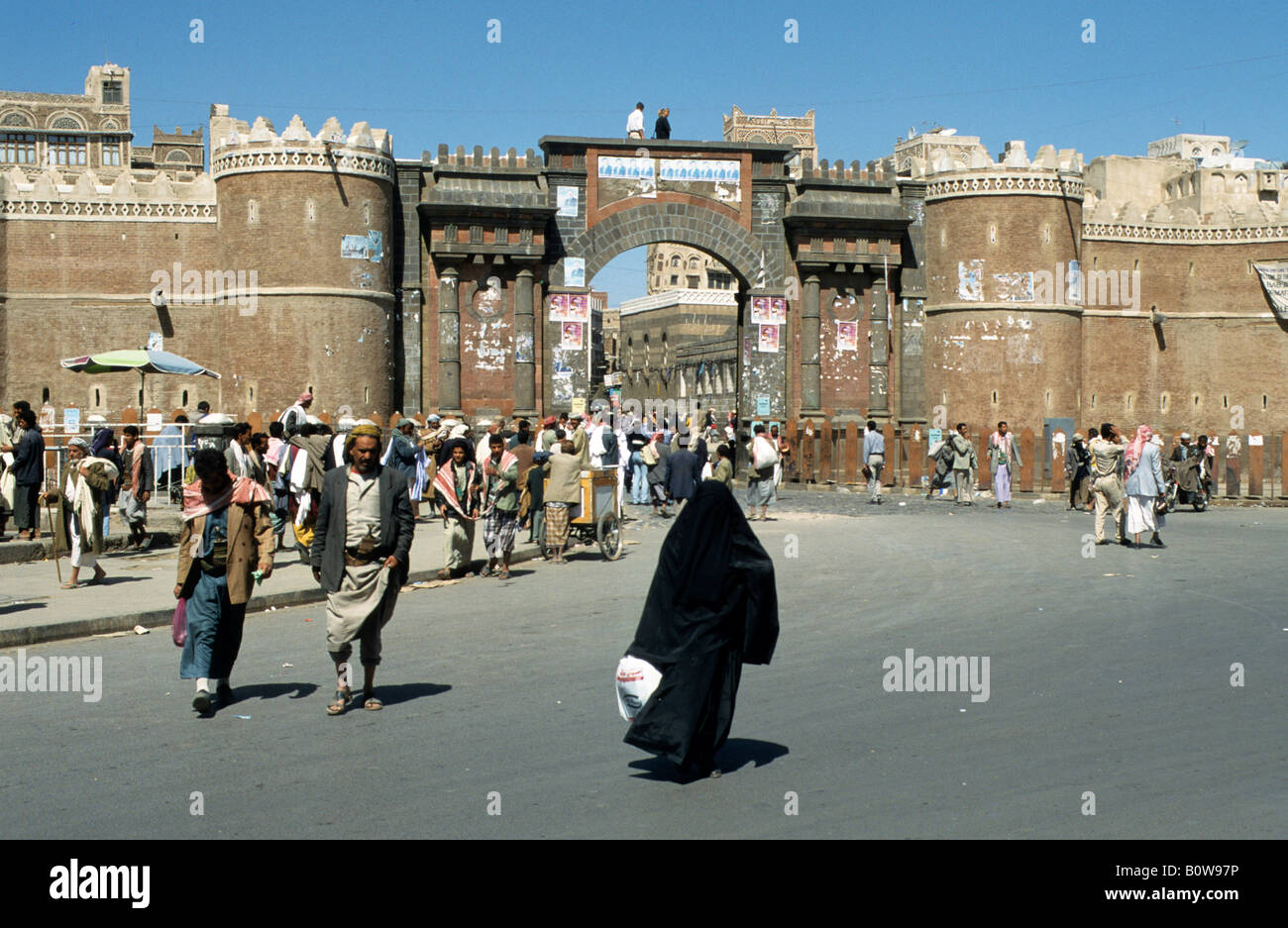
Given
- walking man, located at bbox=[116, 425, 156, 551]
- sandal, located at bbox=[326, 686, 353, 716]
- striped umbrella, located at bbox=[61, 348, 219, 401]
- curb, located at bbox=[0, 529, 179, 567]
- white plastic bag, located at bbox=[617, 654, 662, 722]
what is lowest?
sandal, located at bbox=[326, 686, 353, 716]

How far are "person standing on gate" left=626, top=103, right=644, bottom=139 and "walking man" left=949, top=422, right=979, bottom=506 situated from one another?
13972mm

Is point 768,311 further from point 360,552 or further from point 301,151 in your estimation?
point 360,552

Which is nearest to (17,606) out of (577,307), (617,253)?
(577,307)

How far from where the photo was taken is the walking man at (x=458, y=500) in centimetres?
1427

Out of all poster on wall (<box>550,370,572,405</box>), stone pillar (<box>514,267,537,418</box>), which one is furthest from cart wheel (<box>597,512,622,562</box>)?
poster on wall (<box>550,370,572,405</box>)

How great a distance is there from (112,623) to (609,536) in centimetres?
668

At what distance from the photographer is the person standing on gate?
3569 centimetres

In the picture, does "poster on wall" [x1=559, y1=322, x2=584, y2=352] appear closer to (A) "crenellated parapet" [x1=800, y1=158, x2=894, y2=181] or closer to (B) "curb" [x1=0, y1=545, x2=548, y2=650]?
(A) "crenellated parapet" [x1=800, y1=158, x2=894, y2=181]

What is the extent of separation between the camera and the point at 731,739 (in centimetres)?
718

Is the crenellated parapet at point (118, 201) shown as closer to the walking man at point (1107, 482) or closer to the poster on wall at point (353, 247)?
the poster on wall at point (353, 247)

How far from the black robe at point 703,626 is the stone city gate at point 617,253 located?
28.3 m

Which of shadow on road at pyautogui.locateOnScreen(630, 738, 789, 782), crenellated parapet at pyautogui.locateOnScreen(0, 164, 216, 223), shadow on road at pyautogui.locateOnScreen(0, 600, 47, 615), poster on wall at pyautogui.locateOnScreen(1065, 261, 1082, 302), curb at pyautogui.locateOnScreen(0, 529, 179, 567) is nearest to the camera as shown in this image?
shadow on road at pyautogui.locateOnScreen(630, 738, 789, 782)

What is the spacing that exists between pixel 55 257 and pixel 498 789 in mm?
32479

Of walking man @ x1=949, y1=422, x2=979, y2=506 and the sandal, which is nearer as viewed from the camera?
the sandal
